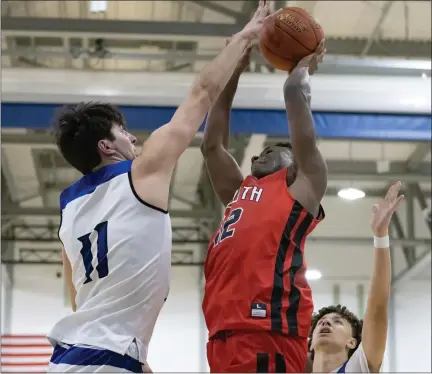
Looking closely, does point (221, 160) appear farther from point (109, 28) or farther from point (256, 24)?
point (109, 28)

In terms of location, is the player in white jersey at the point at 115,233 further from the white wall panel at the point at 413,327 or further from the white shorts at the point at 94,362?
the white wall panel at the point at 413,327

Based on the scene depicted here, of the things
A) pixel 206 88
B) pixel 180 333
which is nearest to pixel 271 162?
pixel 206 88

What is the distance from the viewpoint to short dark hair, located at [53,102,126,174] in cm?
292

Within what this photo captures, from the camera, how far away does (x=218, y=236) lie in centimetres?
329

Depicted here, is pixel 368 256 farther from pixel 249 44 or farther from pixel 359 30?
pixel 249 44

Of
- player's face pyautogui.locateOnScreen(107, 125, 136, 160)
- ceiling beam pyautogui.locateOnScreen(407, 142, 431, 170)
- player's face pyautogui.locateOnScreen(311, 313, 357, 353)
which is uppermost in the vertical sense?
ceiling beam pyautogui.locateOnScreen(407, 142, 431, 170)

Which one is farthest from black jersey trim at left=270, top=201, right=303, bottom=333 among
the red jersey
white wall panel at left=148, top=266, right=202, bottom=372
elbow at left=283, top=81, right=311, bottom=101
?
white wall panel at left=148, top=266, right=202, bottom=372

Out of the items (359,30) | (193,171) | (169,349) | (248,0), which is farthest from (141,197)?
(169,349)

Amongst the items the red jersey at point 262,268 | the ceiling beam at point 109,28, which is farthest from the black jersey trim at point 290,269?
the ceiling beam at point 109,28

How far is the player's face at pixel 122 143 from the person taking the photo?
116 inches

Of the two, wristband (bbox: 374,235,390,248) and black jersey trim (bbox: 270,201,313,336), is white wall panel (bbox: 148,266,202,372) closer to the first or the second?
wristband (bbox: 374,235,390,248)

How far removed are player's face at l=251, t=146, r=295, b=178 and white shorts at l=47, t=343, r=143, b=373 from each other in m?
1.11

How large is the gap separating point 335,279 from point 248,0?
8366 millimetres

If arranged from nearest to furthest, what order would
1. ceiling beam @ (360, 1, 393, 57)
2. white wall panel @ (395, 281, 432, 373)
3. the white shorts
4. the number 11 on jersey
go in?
1. the white shorts
2. the number 11 on jersey
3. ceiling beam @ (360, 1, 393, 57)
4. white wall panel @ (395, 281, 432, 373)
